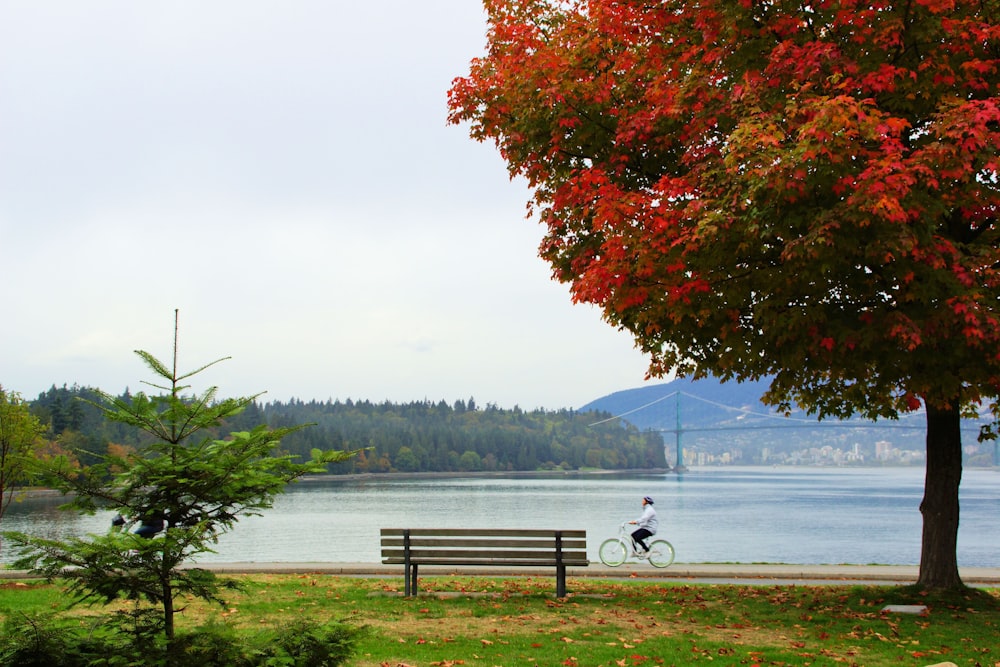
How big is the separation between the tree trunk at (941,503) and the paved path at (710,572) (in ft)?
8.34

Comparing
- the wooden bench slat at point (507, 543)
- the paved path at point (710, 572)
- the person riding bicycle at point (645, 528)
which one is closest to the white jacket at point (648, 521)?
the person riding bicycle at point (645, 528)

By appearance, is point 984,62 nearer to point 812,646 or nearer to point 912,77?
point 912,77

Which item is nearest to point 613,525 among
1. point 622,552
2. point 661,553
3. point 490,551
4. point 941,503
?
point 661,553

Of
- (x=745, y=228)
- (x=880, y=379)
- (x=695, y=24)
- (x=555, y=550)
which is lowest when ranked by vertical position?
(x=555, y=550)

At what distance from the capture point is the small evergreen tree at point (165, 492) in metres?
5.41

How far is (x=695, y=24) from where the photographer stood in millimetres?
11430

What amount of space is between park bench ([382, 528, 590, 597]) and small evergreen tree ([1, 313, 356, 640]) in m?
6.67

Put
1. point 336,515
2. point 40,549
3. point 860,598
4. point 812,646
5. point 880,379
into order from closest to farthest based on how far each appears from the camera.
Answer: point 40,549
point 812,646
point 880,379
point 860,598
point 336,515

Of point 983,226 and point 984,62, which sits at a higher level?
point 984,62

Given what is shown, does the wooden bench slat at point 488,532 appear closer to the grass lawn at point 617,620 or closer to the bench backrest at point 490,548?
the bench backrest at point 490,548

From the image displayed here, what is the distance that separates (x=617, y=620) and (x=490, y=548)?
2388mm

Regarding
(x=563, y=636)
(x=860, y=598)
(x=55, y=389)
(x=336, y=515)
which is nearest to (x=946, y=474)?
(x=860, y=598)

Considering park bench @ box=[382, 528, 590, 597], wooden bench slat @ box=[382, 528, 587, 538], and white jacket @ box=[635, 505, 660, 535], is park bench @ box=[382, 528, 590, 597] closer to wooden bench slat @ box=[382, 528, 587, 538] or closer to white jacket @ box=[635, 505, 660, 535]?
wooden bench slat @ box=[382, 528, 587, 538]

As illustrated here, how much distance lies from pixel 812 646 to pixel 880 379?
12.0 feet
